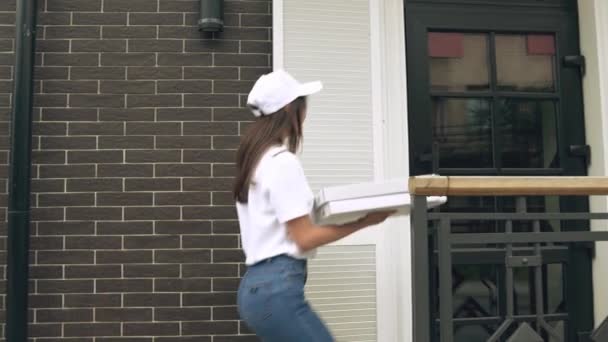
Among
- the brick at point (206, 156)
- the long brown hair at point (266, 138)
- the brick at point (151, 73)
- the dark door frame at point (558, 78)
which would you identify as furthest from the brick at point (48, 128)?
the dark door frame at point (558, 78)

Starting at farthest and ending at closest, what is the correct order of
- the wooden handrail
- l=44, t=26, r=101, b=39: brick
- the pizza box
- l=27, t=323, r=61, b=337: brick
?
1. l=44, t=26, r=101, b=39: brick
2. l=27, t=323, r=61, b=337: brick
3. the wooden handrail
4. the pizza box

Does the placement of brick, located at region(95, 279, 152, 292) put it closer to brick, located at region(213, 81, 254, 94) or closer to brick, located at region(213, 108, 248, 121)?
brick, located at region(213, 108, 248, 121)

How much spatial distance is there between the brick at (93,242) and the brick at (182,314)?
0.41 metres

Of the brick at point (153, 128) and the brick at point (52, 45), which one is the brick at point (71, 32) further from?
the brick at point (153, 128)

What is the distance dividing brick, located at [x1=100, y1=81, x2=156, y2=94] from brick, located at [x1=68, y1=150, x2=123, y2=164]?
0.94 ft

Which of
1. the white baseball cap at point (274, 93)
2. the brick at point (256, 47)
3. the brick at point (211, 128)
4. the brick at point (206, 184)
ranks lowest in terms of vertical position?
the brick at point (206, 184)

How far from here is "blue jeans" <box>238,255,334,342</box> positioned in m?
1.85

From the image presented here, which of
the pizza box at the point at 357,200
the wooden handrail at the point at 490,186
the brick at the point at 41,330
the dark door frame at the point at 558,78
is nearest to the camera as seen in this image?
the pizza box at the point at 357,200

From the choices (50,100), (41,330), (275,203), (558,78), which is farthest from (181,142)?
(558,78)

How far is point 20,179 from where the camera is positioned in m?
3.23

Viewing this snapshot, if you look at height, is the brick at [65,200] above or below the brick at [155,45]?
below

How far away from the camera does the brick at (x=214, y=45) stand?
350 cm

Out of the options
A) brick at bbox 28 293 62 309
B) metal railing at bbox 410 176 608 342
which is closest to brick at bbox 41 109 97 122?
brick at bbox 28 293 62 309

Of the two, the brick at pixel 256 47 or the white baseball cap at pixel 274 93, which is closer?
the white baseball cap at pixel 274 93
